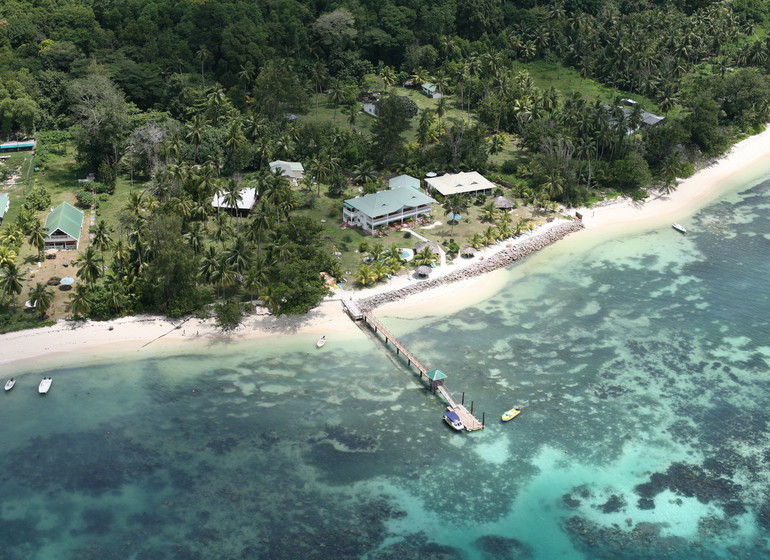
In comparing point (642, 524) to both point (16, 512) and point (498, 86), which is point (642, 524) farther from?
point (498, 86)

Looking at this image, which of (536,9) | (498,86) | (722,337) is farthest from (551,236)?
(536,9)

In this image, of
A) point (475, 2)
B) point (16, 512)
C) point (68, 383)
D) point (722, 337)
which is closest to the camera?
point (16, 512)

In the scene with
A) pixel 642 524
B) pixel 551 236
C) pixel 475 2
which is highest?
pixel 475 2

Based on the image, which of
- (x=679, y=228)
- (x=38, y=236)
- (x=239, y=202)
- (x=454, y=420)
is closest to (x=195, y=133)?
(x=239, y=202)

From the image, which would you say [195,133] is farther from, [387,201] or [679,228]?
[679,228]

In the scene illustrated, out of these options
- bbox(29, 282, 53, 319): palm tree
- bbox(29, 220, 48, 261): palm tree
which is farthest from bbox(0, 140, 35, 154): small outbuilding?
bbox(29, 282, 53, 319): palm tree

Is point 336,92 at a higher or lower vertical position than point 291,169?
higher
